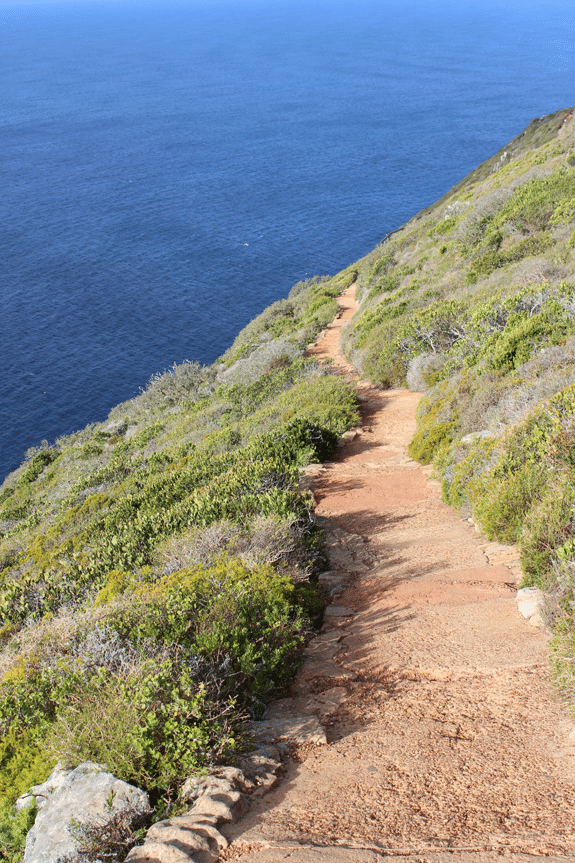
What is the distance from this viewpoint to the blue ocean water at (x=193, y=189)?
49906 millimetres

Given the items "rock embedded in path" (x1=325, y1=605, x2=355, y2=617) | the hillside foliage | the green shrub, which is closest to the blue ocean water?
the hillside foliage

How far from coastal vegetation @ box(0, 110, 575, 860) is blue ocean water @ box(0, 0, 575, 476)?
2921 cm

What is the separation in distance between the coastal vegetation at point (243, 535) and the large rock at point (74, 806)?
0.12m

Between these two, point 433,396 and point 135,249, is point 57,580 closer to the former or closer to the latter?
point 433,396

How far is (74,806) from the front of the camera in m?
3.70

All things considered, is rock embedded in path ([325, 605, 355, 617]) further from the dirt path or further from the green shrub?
the green shrub

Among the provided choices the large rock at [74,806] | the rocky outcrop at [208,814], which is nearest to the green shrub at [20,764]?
the large rock at [74,806]

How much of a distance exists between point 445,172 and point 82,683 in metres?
87.9

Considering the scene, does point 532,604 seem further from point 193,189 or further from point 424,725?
point 193,189

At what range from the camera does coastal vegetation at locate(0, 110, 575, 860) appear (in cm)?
420

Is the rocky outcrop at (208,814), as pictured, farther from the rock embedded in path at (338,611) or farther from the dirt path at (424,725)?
the rock embedded in path at (338,611)

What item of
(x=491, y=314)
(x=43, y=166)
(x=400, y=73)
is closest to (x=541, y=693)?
(x=491, y=314)

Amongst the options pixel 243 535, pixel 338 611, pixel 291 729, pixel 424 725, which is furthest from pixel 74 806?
pixel 243 535

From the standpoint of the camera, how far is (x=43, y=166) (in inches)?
3538
